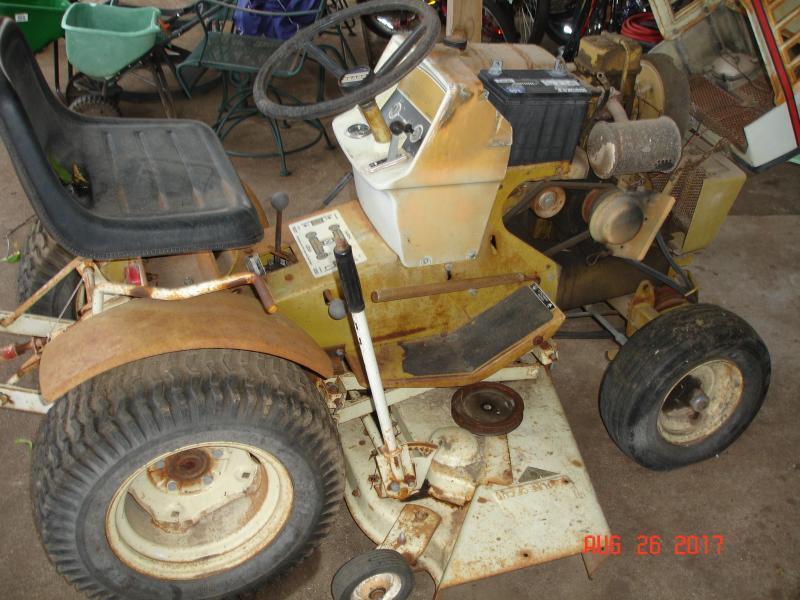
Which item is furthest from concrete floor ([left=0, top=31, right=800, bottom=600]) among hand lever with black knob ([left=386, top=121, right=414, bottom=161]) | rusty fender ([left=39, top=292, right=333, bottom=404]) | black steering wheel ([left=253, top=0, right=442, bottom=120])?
black steering wheel ([left=253, top=0, right=442, bottom=120])

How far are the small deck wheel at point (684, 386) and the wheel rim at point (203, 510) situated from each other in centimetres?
120

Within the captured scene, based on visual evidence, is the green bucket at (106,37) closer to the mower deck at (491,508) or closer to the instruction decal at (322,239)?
the instruction decal at (322,239)

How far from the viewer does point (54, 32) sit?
4559 millimetres

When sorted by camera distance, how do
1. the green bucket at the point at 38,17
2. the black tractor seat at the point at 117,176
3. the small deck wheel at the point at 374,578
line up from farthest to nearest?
the green bucket at the point at 38,17, the small deck wheel at the point at 374,578, the black tractor seat at the point at 117,176

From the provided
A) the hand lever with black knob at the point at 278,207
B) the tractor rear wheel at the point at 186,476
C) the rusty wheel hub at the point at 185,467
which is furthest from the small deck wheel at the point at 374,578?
the hand lever with black knob at the point at 278,207

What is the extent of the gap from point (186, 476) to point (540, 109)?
158 cm

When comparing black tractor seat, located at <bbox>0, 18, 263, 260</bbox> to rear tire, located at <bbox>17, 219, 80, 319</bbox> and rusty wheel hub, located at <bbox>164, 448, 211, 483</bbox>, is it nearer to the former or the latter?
rear tire, located at <bbox>17, 219, 80, 319</bbox>

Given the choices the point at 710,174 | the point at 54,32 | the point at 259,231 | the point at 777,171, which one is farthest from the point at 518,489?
the point at 54,32

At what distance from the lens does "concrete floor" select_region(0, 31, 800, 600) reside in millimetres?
2184

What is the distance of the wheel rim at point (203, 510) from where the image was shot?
6.26 ft

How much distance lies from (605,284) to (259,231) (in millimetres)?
A: 1444

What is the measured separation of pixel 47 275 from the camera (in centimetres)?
231

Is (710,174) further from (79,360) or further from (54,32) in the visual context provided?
(54,32)

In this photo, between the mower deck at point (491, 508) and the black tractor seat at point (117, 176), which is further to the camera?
the mower deck at point (491, 508)
